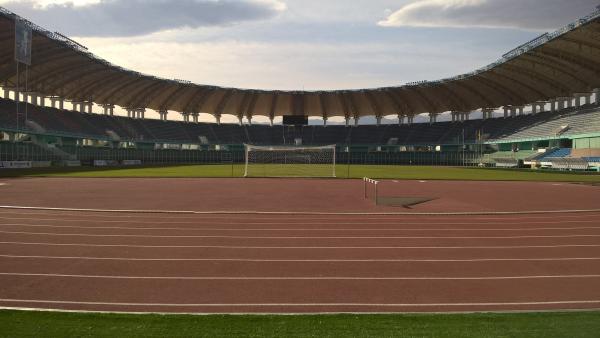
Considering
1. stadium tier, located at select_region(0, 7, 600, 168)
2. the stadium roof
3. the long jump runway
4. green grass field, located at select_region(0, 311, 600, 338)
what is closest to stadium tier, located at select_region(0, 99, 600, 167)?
stadium tier, located at select_region(0, 7, 600, 168)

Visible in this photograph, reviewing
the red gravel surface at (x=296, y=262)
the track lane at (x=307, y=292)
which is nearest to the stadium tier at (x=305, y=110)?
the red gravel surface at (x=296, y=262)

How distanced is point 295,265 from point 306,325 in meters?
3.94

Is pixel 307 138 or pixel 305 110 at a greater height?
pixel 305 110

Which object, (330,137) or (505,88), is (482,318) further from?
(330,137)

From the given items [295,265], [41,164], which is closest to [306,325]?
[295,265]

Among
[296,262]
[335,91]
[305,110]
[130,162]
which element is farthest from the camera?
[305,110]

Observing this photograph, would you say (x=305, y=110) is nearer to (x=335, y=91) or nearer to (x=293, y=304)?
(x=335, y=91)

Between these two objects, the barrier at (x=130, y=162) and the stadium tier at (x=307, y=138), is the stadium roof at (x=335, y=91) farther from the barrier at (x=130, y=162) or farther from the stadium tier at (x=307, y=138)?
the barrier at (x=130, y=162)

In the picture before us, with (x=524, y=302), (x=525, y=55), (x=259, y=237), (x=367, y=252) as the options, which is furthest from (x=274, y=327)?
(x=525, y=55)

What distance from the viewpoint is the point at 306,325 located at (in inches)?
246

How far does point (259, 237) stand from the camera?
1335 centimetres

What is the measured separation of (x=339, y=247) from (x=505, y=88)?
80803mm

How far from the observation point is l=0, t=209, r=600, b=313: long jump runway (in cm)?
768

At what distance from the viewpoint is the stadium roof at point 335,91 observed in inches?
2250
